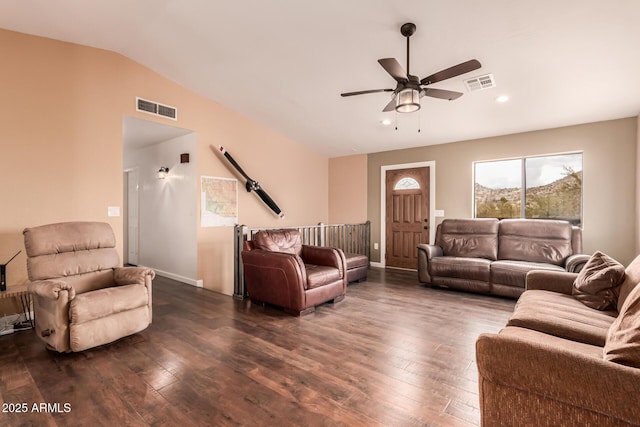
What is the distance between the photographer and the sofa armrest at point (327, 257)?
402 centimetres

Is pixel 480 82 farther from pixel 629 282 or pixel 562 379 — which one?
pixel 562 379

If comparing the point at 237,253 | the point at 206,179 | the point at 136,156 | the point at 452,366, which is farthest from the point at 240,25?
the point at 136,156

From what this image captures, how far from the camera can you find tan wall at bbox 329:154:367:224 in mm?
6875

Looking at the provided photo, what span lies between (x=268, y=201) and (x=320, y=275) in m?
2.42

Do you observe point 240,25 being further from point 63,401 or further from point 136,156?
point 136,156

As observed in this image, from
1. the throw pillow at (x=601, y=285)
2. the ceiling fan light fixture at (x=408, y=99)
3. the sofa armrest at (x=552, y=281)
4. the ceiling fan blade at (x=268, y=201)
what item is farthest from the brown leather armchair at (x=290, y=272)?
the throw pillow at (x=601, y=285)

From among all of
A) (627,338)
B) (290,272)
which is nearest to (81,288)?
(290,272)

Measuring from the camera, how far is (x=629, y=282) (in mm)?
2059

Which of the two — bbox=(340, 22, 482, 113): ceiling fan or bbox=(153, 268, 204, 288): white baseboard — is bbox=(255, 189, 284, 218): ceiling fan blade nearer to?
bbox=(153, 268, 204, 288): white baseboard

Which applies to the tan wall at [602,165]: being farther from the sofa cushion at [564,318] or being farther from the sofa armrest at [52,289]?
the sofa armrest at [52,289]

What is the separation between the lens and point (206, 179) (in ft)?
16.0

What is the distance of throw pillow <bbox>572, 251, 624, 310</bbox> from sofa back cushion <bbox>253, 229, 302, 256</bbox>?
117 inches

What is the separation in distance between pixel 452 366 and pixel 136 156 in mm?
6689

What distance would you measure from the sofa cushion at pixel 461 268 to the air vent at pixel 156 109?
459 cm
